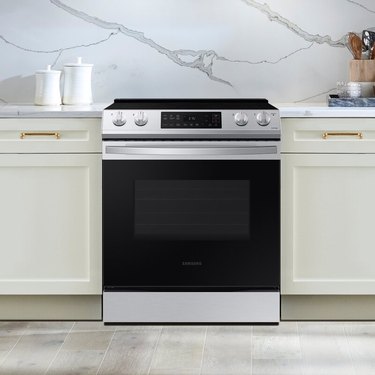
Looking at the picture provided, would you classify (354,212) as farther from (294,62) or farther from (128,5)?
(128,5)

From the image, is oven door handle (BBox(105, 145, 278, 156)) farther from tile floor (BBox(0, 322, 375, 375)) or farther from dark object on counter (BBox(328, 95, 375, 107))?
tile floor (BBox(0, 322, 375, 375))

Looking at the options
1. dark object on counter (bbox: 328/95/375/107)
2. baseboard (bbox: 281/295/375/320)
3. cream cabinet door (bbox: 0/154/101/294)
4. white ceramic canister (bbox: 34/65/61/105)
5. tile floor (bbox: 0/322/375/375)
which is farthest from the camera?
white ceramic canister (bbox: 34/65/61/105)

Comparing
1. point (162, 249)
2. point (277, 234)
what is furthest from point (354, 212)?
point (162, 249)

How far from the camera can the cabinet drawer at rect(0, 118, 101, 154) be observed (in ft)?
14.0

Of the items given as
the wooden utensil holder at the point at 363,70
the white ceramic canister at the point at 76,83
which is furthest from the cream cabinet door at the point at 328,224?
the white ceramic canister at the point at 76,83

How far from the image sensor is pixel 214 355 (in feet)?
13.0

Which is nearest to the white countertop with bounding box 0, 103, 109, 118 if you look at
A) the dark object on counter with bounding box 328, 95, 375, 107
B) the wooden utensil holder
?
the dark object on counter with bounding box 328, 95, 375, 107

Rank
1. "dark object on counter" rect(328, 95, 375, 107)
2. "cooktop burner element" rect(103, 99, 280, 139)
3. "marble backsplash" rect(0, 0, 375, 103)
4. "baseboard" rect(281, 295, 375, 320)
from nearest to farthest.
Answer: "cooktop burner element" rect(103, 99, 280, 139), "baseboard" rect(281, 295, 375, 320), "dark object on counter" rect(328, 95, 375, 107), "marble backsplash" rect(0, 0, 375, 103)

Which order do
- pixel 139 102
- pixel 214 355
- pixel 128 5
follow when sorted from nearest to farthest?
pixel 214 355 < pixel 139 102 < pixel 128 5

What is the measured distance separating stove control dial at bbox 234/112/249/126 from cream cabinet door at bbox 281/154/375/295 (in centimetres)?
24

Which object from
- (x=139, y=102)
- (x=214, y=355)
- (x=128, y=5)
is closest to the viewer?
(x=214, y=355)

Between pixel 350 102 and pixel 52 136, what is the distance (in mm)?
1354

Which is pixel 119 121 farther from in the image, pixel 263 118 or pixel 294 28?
pixel 294 28

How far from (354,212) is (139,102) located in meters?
1.06
